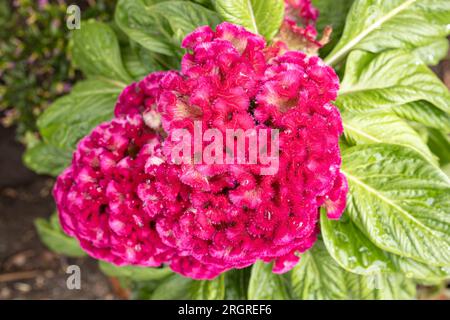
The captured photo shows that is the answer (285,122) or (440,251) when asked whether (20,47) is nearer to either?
(285,122)

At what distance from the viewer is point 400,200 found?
42.8 inches

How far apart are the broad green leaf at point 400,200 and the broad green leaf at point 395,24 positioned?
0.29m

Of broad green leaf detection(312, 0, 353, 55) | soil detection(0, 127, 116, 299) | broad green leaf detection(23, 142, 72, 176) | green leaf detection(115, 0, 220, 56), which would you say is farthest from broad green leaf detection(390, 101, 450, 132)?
soil detection(0, 127, 116, 299)

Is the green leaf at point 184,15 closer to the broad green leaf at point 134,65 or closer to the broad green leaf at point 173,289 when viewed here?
the broad green leaf at point 134,65

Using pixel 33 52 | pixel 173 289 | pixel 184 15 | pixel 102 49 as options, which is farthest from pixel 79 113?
pixel 33 52

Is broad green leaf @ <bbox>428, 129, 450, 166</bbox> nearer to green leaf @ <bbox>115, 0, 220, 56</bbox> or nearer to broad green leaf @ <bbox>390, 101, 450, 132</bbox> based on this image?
broad green leaf @ <bbox>390, 101, 450, 132</bbox>

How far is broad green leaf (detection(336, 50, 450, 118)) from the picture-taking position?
1130 millimetres

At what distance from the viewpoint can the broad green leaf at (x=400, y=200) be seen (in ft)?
3.41

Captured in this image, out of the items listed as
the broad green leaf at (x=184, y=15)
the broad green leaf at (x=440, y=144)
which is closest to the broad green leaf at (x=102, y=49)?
the broad green leaf at (x=184, y=15)

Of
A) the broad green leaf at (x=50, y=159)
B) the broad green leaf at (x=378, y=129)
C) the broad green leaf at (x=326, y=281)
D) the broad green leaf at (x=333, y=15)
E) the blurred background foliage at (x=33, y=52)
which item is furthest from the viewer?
the blurred background foliage at (x=33, y=52)

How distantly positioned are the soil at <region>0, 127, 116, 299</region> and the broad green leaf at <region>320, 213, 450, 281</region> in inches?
64.4
